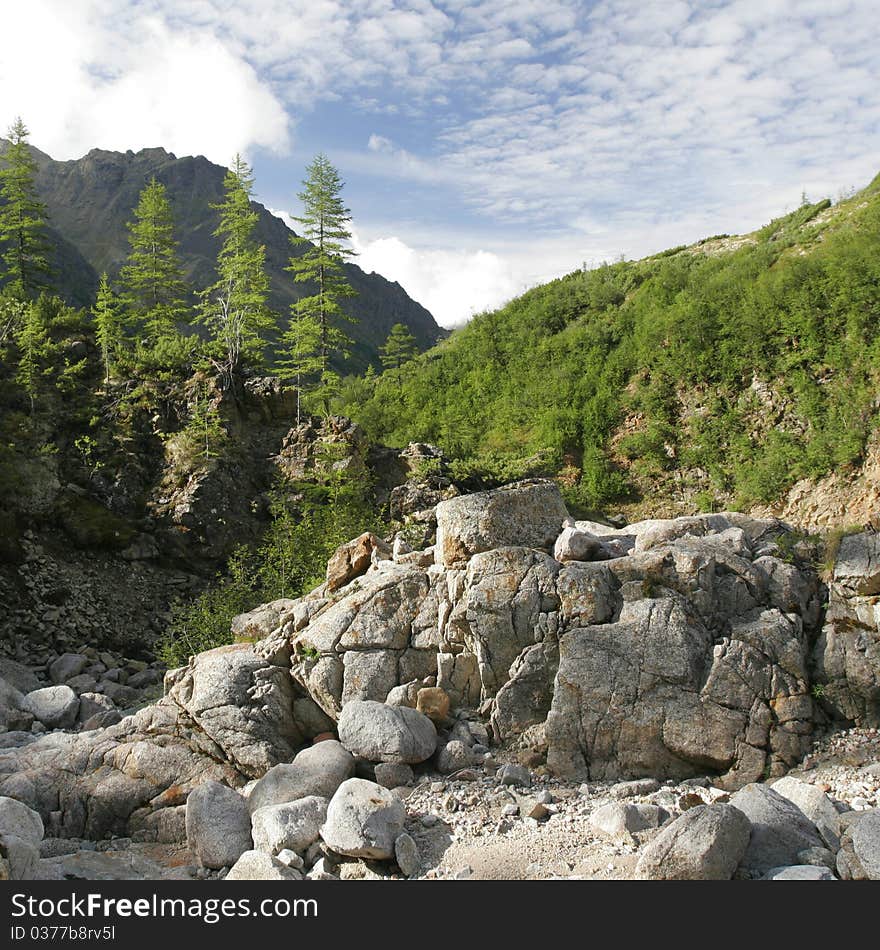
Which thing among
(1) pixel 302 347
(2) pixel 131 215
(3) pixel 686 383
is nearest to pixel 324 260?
(1) pixel 302 347

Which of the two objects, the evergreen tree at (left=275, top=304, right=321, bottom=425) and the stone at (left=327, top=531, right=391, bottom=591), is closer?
A: the stone at (left=327, top=531, right=391, bottom=591)

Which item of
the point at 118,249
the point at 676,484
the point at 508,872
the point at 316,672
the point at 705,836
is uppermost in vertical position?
the point at 118,249

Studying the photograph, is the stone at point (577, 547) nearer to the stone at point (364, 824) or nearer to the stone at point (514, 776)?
the stone at point (514, 776)

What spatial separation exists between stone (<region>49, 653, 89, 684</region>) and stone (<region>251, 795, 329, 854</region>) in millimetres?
11557

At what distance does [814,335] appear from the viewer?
25.6m

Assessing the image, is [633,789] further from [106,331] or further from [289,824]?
[106,331]

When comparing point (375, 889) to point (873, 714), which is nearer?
point (375, 889)

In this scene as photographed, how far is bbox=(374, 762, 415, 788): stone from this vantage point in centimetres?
900

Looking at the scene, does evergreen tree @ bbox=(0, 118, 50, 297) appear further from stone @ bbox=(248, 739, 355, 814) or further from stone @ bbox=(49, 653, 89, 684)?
stone @ bbox=(248, 739, 355, 814)

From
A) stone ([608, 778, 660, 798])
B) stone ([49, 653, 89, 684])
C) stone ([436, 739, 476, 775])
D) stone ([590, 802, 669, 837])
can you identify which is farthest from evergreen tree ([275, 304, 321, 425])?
stone ([590, 802, 669, 837])

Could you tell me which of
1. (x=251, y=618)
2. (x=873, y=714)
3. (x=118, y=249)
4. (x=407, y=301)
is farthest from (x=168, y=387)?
(x=407, y=301)

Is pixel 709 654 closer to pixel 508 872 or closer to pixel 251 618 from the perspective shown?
pixel 508 872

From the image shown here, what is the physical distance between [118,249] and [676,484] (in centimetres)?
9892

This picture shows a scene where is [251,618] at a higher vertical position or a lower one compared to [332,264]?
lower
